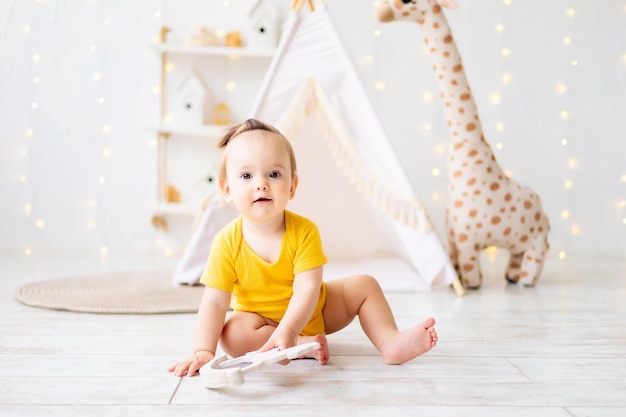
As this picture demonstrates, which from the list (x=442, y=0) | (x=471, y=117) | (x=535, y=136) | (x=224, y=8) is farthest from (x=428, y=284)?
(x=224, y=8)

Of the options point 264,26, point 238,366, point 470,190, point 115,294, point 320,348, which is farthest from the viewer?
point 264,26

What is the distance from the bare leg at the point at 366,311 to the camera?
138 cm

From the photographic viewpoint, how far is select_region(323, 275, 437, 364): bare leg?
54.4 inches

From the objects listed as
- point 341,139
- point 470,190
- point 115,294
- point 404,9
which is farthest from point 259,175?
point 404,9

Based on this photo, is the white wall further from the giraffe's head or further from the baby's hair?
the baby's hair

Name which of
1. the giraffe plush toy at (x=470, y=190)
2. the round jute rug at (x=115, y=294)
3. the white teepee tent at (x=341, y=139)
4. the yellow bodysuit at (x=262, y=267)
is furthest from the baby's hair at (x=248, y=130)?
the giraffe plush toy at (x=470, y=190)

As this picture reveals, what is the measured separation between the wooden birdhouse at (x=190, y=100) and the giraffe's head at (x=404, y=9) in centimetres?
116

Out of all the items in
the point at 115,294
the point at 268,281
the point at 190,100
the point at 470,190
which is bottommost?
the point at 115,294

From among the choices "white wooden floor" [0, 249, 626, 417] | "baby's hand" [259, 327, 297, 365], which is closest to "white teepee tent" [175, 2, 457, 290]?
"white wooden floor" [0, 249, 626, 417]

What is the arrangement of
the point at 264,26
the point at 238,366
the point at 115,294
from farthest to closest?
the point at 264,26 → the point at 115,294 → the point at 238,366

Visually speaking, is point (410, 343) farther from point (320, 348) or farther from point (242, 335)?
point (242, 335)

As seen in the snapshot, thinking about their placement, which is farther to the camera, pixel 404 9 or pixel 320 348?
pixel 404 9

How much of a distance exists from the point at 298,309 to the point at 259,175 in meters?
0.26

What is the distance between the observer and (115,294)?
216 cm
